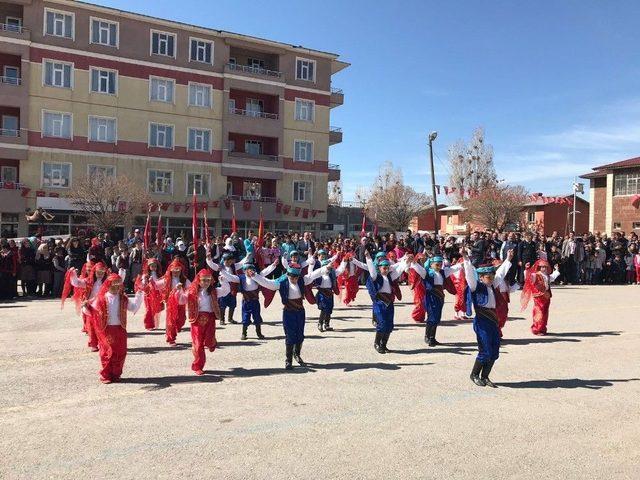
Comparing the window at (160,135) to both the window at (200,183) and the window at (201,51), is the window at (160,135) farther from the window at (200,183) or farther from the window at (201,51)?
the window at (201,51)

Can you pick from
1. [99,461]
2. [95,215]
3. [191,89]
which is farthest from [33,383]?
[191,89]

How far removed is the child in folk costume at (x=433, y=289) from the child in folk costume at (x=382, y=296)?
0.66 meters

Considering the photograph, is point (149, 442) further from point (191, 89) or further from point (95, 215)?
point (191, 89)

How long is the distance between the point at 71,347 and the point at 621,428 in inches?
326

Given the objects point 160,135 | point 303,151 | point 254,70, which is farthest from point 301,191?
point 160,135

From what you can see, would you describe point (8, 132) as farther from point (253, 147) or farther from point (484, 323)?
point (484, 323)

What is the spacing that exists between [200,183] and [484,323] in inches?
1199

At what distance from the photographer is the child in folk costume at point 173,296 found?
32.4 feet

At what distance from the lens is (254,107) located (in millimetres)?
38875

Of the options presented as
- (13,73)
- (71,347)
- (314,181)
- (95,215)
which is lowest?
(71,347)

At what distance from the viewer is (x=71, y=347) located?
31.5 ft

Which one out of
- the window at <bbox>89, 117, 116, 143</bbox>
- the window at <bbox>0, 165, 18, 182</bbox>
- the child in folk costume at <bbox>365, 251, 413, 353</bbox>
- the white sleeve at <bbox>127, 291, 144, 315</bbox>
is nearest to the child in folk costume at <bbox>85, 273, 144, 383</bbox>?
the white sleeve at <bbox>127, 291, 144, 315</bbox>

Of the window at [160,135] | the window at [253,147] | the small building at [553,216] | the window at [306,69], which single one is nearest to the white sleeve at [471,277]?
the window at [160,135]

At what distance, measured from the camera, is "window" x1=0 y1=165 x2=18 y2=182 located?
31.1 m
